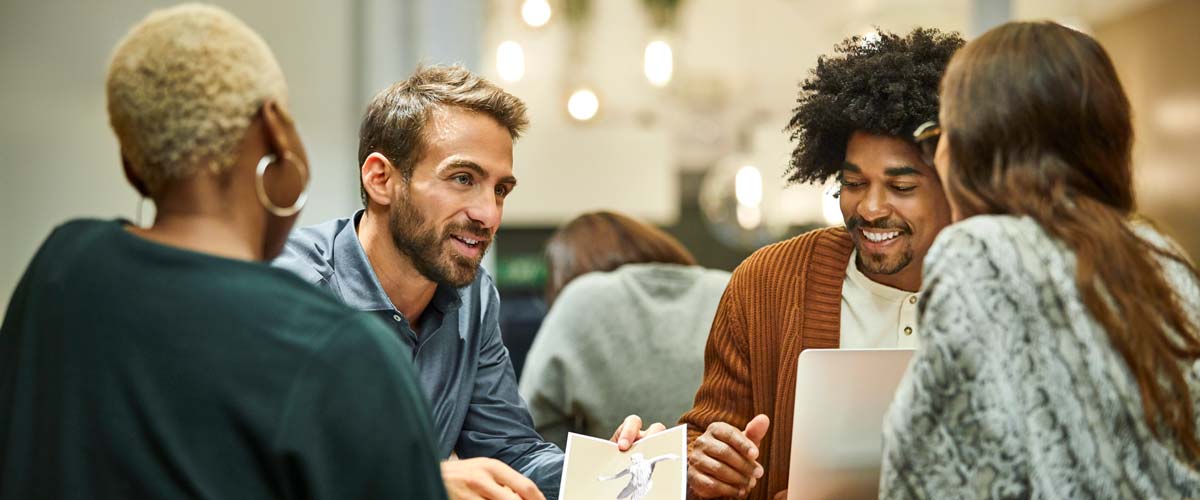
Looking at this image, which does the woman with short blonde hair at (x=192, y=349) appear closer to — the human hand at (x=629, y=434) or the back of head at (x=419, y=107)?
the human hand at (x=629, y=434)

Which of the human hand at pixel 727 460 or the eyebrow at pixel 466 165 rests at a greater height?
the eyebrow at pixel 466 165

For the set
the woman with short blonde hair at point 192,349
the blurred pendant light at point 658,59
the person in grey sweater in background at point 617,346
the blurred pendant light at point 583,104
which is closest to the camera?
the woman with short blonde hair at point 192,349

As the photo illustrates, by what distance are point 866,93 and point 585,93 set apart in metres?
3.26

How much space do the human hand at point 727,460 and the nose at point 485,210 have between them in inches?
22.2

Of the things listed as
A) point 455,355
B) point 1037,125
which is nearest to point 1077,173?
point 1037,125

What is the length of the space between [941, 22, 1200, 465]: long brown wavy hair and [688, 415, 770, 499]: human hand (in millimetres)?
584


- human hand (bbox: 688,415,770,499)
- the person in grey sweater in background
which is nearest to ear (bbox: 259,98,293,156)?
human hand (bbox: 688,415,770,499)

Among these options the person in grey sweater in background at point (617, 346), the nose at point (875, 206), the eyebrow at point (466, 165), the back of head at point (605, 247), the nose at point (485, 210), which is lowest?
the person in grey sweater in background at point (617, 346)

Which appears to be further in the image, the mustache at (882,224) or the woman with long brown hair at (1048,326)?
the mustache at (882,224)

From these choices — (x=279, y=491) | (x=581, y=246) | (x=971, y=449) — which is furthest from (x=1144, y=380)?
(x=581, y=246)

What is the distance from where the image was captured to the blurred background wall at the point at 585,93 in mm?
3865

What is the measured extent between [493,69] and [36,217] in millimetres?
1978

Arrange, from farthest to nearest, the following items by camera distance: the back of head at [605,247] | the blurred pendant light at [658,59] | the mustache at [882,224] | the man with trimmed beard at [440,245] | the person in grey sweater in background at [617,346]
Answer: the blurred pendant light at [658,59], the back of head at [605,247], the person in grey sweater in background at [617,346], the man with trimmed beard at [440,245], the mustache at [882,224]

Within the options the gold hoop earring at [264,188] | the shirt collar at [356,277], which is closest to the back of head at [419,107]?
the shirt collar at [356,277]
